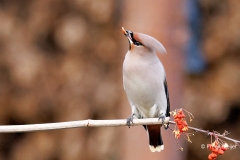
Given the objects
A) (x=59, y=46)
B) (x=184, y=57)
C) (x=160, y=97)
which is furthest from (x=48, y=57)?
(x=160, y=97)

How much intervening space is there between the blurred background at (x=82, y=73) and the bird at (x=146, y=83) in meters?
1.43

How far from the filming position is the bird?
181 cm

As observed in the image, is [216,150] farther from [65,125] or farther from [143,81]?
[143,81]

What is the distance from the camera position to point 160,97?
2244 millimetres

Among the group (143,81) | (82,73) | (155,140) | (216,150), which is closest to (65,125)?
(216,150)

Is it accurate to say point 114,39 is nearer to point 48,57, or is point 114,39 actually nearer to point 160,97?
point 48,57

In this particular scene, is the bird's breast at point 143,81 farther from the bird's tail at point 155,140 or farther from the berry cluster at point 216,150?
the berry cluster at point 216,150

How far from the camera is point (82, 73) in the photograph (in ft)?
13.3

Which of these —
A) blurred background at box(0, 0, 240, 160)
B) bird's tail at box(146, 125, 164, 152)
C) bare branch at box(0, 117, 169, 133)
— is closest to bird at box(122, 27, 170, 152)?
bird's tail at box(146, 125, 164, 152)

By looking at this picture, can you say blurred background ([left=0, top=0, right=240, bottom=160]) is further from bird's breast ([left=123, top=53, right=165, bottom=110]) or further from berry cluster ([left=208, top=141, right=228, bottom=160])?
berry cluster ([left=208, top=141, right=228, bottom=160])

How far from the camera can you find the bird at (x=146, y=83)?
71.2 inches

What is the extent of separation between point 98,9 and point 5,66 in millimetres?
805

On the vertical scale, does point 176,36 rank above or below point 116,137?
above

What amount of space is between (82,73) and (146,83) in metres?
2.02
